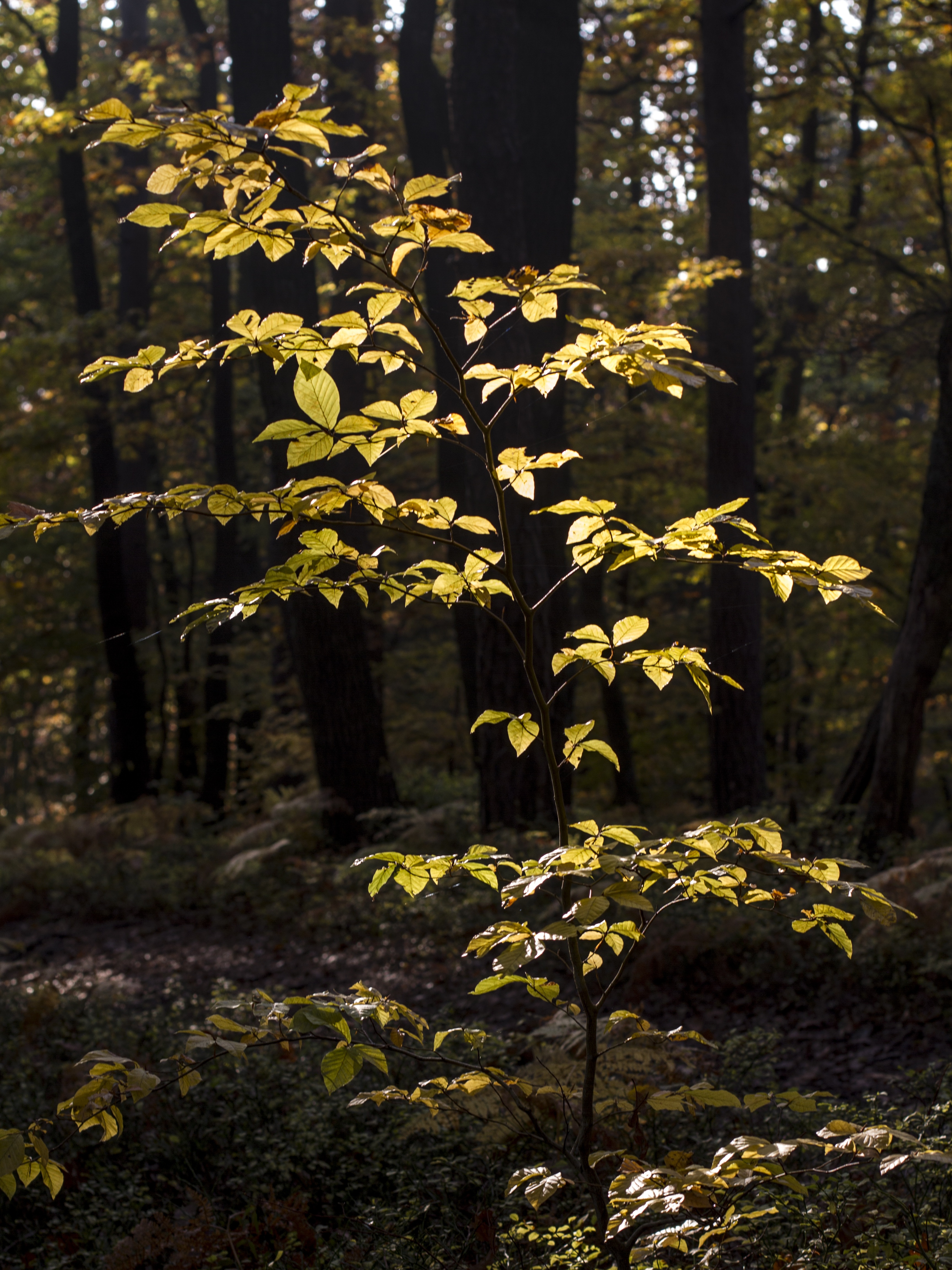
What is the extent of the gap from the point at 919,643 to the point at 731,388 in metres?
2.90

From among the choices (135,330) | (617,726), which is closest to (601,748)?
(617,726)

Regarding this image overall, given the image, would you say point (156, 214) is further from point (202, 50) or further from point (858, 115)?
point (858, 115)

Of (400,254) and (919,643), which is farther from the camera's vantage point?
(919,643)

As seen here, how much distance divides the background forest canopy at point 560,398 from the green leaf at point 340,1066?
17.8ft

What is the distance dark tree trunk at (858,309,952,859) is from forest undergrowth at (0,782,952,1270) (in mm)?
566

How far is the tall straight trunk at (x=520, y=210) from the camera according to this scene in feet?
22.7

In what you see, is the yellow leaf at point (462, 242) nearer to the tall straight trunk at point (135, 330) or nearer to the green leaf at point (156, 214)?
the green leaf at point (156, 214)

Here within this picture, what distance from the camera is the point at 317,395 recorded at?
1807 mm

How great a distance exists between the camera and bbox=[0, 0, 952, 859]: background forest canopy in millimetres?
8016

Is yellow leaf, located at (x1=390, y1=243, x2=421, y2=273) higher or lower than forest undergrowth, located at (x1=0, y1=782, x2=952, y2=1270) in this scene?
higher

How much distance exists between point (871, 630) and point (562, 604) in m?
6.85

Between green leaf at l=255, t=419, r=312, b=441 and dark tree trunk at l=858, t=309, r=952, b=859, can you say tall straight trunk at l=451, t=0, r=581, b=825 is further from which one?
green leaf at l=255, t=419, r=312, b=441

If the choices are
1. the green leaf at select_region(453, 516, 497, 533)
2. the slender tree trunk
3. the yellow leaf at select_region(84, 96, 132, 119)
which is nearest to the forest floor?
the green leaf at select_region(453, 516, 497, 533)

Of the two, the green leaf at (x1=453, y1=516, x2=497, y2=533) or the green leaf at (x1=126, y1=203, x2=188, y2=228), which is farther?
the green leaf at (x1=453, y1=516, x2=497, y2=533)
